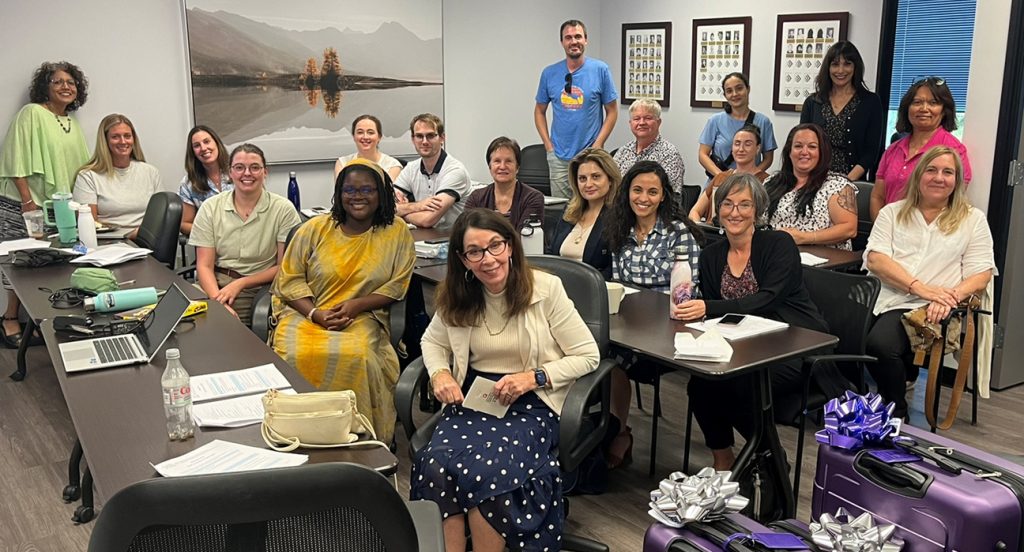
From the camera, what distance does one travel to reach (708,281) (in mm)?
3305

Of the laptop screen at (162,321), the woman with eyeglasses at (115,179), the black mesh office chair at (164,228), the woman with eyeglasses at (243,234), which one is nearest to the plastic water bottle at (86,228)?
the black mesh office chair at (164,228)

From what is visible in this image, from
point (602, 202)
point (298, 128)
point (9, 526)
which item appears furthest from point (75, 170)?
point (602, 202)

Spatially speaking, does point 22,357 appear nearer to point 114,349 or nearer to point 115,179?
point 115,179

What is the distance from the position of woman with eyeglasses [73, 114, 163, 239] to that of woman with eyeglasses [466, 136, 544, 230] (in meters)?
2.01

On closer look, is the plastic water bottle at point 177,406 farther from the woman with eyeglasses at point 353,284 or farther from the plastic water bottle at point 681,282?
Answer: the plastic water bottle at point 681,282

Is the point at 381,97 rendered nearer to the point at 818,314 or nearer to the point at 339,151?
the point at 339,151

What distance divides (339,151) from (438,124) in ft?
5.82

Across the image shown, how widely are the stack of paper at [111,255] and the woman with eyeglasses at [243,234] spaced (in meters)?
0.24

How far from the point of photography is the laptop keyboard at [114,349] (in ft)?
8.05

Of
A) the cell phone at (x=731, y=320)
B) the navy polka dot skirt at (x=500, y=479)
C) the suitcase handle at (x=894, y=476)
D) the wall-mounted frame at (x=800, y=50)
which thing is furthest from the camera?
the wall-mounted frame at (x=800, y=50)

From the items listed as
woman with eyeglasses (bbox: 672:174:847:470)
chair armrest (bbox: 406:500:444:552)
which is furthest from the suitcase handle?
chair armrest (bbox: 406:500:444:552)

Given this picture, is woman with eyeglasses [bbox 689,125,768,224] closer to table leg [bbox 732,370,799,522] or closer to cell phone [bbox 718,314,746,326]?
cell phone [bbox 718,314,746,326]

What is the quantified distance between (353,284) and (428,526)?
73.2 inches

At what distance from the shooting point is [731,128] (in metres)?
5.52
